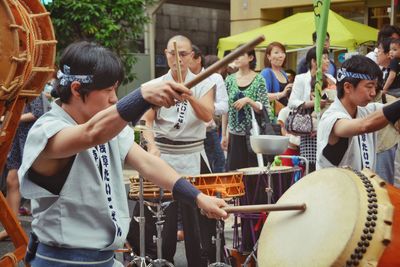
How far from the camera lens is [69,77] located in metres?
2.83

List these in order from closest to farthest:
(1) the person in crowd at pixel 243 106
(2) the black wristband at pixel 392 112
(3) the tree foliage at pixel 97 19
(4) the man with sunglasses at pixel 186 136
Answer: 1. (2) the black wristband at pixel 392 112
2. (4) the man with sunglasses at pixel 186 136
3. (1) the person in crowd at pixel 243 106
4. (3) the tree foliage at pixel 97 19

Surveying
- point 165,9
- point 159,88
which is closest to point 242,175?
point 159,88

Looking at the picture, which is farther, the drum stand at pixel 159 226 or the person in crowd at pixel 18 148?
the person in crowd at pixel 18 148

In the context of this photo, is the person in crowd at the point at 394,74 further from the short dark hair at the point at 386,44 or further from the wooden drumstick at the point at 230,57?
the wooden drumstick at the point at 230,57

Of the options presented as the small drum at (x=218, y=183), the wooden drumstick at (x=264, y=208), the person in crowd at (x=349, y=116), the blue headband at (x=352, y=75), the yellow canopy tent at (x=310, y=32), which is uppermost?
the yellow canopy tent at (x=310, y=32)

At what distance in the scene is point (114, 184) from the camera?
2.91 m

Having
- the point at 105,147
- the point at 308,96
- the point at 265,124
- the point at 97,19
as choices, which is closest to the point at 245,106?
the point at 265,124

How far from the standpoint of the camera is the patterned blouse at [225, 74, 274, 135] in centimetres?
673

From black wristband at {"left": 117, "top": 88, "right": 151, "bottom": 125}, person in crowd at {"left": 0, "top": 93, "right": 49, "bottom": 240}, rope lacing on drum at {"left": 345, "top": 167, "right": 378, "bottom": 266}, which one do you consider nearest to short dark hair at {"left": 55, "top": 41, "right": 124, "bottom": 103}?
black wristband at {"left": 117, "top": 88, "right": 151, "bottom": 125}

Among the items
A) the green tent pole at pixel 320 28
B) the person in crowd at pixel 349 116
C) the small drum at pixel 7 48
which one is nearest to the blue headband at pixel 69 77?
the small drum at pixel 7 48

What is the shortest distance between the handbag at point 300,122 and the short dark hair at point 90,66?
10.6 feet

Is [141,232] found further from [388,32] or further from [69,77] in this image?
[388,32]

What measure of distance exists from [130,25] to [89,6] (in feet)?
3.56

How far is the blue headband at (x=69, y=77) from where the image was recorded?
2.79 m
